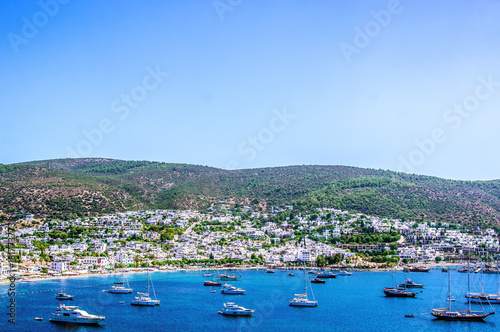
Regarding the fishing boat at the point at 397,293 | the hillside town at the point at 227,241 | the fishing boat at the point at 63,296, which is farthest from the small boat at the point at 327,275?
the fishing boat at the point at 63,296

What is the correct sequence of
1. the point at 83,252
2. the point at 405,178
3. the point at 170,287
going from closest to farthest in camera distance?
the point at 170,287, the point at 83,252, the point at 405,178

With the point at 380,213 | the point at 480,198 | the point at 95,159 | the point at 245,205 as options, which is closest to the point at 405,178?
the point at 480,198

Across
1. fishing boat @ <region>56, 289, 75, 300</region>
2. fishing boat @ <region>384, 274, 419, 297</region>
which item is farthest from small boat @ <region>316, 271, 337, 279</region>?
fishing boat @ <region>56, 289, 75, 300</region>

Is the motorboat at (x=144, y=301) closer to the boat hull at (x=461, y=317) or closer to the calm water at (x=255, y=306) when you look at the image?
the calm water at (x=255, y=306)

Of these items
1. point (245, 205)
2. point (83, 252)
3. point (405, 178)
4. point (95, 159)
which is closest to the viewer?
point (83, 252)

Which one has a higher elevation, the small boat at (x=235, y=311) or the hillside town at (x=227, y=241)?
the hillside town at (x=227, y=241)

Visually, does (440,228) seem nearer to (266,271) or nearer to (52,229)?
(266,271)

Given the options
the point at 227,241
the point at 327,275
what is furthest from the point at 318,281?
the point at 227,241
